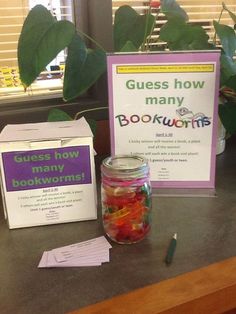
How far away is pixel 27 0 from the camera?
1.23 m

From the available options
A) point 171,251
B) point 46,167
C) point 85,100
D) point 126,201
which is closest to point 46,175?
point 46,167

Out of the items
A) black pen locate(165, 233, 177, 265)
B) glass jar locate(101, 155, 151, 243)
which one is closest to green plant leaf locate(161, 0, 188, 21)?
glass jar locate(101, 155, 151, 243)

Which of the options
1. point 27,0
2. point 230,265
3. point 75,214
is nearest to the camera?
point 230,265

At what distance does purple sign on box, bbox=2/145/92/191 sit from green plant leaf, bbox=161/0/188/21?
0.45 meters

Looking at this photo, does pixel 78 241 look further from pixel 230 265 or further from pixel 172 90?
pixel 172 90

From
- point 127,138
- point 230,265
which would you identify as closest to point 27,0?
point 127,138

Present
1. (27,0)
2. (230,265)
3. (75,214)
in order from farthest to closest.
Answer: (27,0) → (75,214) → (230,265)

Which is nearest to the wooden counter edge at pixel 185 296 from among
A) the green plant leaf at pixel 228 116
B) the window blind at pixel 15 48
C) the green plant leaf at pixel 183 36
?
the green plant leaf at pixel 228 116

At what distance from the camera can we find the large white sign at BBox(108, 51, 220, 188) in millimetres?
855

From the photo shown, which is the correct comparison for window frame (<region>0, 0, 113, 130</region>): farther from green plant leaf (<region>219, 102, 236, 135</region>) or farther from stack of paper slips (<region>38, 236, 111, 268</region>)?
stack of paper slips (<region>38, 236, 111, 268</region>)

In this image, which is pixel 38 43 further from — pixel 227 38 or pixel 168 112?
pixel 227 38

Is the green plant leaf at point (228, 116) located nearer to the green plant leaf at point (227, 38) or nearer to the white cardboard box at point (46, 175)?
the green plant leaf at point (227, 38)

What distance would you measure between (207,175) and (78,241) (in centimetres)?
34

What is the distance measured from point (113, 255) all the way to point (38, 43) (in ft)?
1.62
